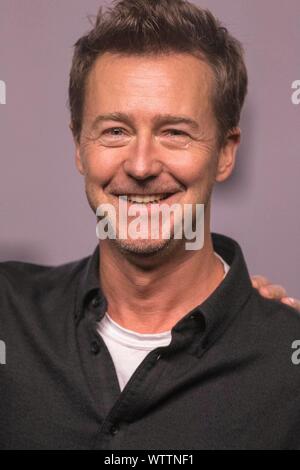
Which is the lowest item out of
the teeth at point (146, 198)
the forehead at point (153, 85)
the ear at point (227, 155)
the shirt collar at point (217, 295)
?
the shirt collar at point (217, 295)

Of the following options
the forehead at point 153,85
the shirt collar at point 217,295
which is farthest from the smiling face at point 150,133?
the shirt collar at point 217,295

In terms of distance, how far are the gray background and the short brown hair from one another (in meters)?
0.37

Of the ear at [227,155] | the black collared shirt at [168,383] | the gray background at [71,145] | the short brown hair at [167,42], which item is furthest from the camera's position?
the gray background at [71,145]

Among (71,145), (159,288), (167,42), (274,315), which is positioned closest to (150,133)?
(167,42)

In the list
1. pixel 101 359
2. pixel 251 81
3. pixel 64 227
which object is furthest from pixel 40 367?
pixel 251 81

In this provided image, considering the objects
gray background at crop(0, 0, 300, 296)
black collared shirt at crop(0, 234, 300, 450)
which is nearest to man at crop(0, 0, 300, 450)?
black collared shirt at crop(0, 234, 300, 450)

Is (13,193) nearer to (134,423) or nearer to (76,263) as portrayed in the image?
(76,263)

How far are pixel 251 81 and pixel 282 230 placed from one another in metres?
0.38

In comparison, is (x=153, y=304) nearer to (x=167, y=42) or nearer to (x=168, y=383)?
(x=168, y=383)

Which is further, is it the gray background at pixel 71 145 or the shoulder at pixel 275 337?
the gray background at pixel 71 145

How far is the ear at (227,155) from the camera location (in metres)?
1.50

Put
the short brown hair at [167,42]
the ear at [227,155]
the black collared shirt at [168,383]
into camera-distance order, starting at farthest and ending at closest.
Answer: the ear at [227,155]
the short brown hair at [167,42]
the black collared shirt at [168,383]

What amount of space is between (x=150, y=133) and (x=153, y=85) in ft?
0.28

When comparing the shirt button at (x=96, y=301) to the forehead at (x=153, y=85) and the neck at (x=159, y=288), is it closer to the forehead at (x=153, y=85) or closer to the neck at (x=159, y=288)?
the neck at (x=159, y=288)
